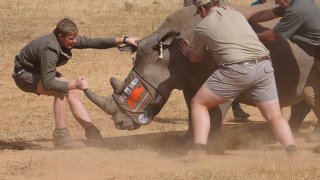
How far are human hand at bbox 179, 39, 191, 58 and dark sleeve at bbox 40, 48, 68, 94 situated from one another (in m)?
1.44

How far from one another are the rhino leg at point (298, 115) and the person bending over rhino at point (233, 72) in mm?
2543

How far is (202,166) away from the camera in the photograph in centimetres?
833

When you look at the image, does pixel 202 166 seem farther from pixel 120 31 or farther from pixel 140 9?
pixel 140 9

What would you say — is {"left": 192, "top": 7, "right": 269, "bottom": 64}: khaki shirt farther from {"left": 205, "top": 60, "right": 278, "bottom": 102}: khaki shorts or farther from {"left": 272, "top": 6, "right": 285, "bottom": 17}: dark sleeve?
{"left": 272, "top": 6, "right": 285, "bottom": 17}: dark sleeve

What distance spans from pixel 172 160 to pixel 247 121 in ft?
11.3

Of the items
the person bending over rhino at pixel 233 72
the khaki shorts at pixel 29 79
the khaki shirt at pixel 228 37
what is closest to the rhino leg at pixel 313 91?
the person bending over rhino at pixel 233 72

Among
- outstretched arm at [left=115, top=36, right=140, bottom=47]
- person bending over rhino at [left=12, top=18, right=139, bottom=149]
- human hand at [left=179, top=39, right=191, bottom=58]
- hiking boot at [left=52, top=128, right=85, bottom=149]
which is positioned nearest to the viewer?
human hand at [left=179, top=39, right=191, bottom=58]

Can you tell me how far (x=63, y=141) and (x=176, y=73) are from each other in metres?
1.69

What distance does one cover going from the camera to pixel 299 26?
8.84 metres

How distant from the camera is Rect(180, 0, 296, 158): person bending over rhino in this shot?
830cm

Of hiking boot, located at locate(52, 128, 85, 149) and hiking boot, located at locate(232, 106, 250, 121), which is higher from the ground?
hiking boot, located at locate(52, 128, 85, 149)

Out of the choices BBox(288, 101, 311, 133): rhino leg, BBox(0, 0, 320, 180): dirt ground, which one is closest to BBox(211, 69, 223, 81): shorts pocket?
BBox(0, 0, 320, 180): dirt ground

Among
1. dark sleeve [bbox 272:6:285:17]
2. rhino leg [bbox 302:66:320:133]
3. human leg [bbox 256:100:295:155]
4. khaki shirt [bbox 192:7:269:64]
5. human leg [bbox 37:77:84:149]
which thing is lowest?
human leg [bbox 37:77:84:149]

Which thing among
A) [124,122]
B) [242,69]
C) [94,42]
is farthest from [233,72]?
[94,42]
